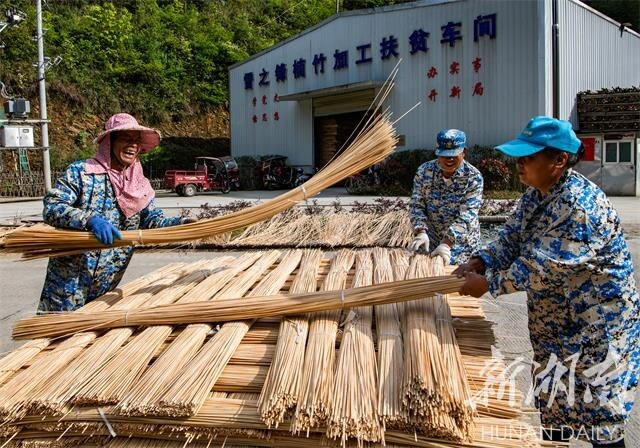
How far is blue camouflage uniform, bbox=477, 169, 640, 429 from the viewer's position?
1.50 metres

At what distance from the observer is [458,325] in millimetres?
1646

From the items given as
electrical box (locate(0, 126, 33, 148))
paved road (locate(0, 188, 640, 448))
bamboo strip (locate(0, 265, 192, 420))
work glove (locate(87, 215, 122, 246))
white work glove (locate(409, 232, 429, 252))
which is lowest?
paved road (locate(0, 188, 640, 448))

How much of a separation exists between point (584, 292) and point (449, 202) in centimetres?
155

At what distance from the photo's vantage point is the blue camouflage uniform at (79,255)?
7.38ft

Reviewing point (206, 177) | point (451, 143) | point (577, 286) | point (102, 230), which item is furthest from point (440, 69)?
point (577, 286)

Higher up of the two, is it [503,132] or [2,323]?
[503,132]

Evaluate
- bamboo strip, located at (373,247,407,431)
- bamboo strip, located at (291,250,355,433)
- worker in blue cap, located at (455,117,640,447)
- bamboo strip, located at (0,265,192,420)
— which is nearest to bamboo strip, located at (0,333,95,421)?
bamboo strip, located at (0,265,192,420)

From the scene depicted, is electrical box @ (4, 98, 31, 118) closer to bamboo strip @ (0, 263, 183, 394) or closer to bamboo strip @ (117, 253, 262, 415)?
bamboo strip @ (0, 263, 183, 394)

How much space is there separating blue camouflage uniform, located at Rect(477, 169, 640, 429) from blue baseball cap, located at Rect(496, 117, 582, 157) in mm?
98

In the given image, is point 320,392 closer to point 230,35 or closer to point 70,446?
point 70,446

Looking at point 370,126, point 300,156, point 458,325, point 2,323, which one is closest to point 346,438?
point 458,325

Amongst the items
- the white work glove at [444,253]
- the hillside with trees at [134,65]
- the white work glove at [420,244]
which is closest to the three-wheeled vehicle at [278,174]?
the hillside with trees at [134,65]

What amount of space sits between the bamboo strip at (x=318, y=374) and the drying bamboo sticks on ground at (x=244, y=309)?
0.06 m

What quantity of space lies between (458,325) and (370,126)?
106cm
